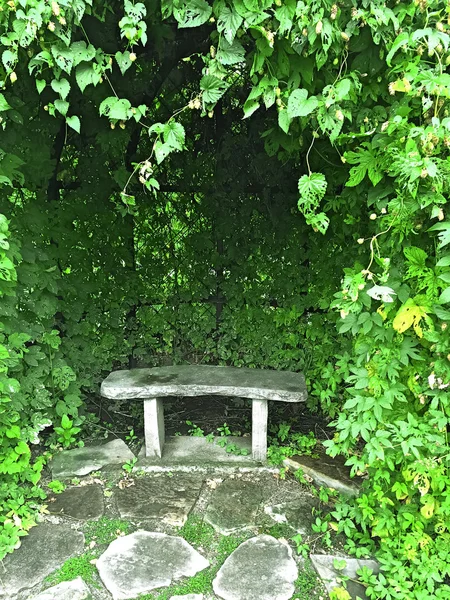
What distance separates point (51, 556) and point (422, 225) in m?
2.55

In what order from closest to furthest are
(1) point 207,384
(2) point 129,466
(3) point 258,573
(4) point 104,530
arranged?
(3) point 258,573 < (4) point 104,530 < (2) point 129,466 < (1) point 207,384

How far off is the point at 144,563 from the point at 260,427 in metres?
1.24

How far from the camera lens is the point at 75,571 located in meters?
2.51

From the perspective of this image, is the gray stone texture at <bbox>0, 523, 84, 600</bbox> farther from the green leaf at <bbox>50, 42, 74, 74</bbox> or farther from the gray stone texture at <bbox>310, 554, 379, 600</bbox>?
the green leaf at <bbox>50, 42, 74, 74</bbox>

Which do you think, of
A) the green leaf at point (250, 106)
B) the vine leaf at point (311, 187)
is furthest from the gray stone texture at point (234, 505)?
the green leaf at point (250, 106)

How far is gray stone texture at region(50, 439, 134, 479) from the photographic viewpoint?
11.1 ft

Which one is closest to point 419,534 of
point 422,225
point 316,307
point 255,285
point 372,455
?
point 372,455

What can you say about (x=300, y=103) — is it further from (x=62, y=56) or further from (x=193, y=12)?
(x=62, y=56)

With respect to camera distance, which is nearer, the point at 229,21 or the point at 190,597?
the point at 229,21

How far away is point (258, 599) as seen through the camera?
2.31 metres

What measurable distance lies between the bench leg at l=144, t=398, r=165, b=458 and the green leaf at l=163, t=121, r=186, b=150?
6.94ft

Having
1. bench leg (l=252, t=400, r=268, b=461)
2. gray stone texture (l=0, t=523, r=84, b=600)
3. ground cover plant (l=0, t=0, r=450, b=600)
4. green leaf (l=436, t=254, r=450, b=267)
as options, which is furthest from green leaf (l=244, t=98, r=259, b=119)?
gray stone texture (l=0, t=523, r=84, b=600)


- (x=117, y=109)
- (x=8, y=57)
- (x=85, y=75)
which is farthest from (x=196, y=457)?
(x=8, y=57)

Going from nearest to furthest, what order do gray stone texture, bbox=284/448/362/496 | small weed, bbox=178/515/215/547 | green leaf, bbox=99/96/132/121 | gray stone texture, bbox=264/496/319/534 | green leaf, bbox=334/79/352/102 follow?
green leaf, bbox=334/79/352/102
green leaf, bbox=99/96/132/121
small weed, bbox=178/515/215/547
gray stone texture, bbox=264/496/319/534
gray stone texture, bbox=284/448/362/496
